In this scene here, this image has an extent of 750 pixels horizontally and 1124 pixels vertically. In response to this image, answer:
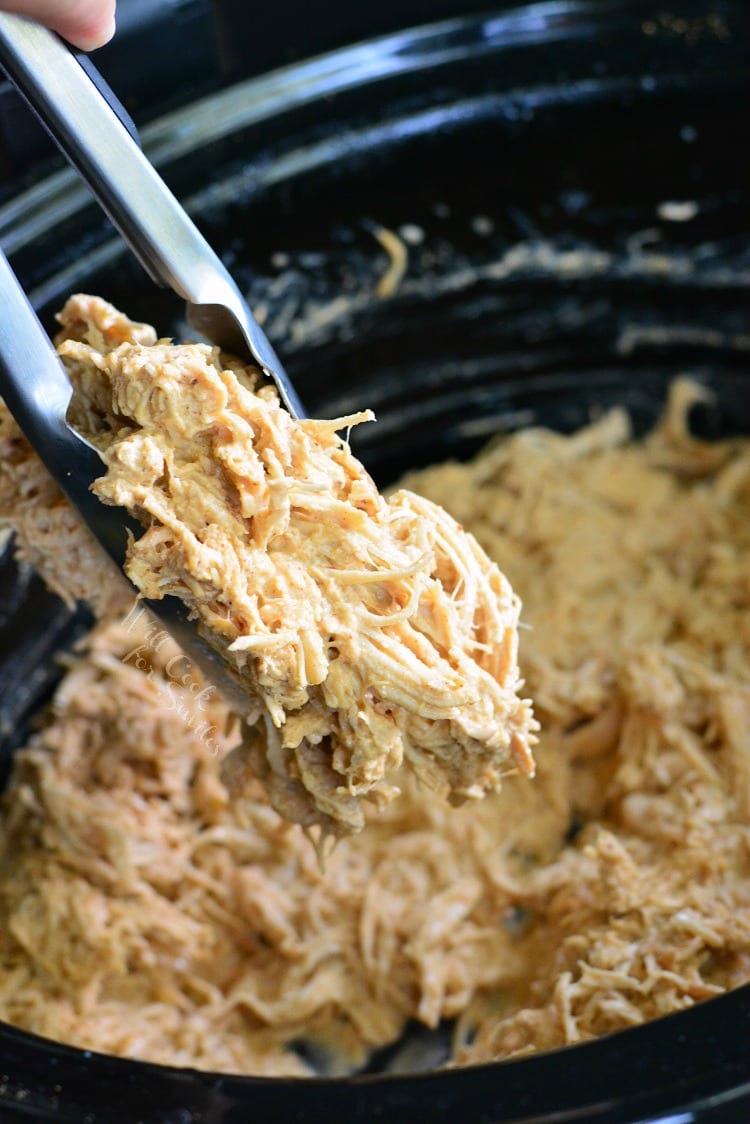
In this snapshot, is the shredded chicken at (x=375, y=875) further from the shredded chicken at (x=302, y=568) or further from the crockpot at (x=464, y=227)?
the shredded chicken at (x=302, y=568)

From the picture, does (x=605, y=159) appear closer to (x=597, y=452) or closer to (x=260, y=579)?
(x=597, y=452)

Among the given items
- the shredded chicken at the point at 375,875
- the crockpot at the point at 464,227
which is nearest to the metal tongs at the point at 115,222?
the shredded chicken at the point at 375,875

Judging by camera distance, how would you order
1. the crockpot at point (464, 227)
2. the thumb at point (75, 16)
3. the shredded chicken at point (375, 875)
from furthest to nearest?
the crockpot at point (464, 227)
the shredded chicken at point (375, 875)
the thumb at point (75, 16)

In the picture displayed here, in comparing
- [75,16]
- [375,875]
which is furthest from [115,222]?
[375,875]

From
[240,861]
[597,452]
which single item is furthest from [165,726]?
[597,452]

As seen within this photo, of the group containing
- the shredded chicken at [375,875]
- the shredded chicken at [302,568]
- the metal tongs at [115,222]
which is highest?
the metal tongs at [115,222]
